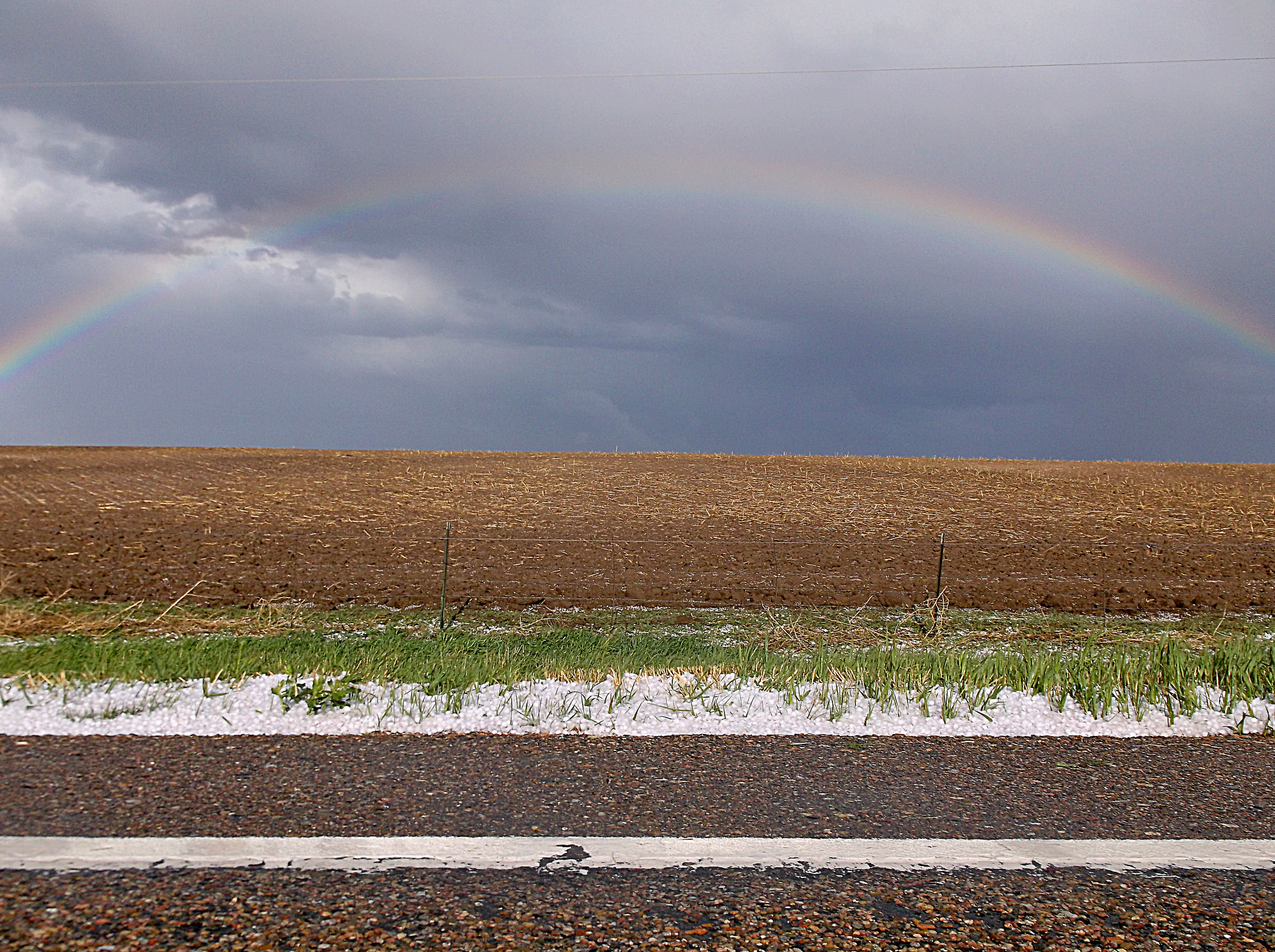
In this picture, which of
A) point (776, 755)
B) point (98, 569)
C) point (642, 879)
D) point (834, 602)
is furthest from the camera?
point (98, 569)

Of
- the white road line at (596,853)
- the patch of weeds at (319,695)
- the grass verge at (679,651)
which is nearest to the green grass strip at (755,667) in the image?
the grass verge at (679,651)

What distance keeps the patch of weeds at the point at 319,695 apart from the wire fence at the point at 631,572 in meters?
7.86

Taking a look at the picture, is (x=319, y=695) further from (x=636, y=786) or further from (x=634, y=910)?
(x=634, y=910)

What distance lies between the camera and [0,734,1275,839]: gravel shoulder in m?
Result: 4.07

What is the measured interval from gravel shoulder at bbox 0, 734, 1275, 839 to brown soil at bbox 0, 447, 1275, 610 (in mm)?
7279

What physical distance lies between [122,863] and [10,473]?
4858 cm

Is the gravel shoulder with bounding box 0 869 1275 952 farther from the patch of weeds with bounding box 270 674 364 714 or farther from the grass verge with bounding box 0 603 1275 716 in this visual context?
the grass verge with bounding box 0 603 1275 716

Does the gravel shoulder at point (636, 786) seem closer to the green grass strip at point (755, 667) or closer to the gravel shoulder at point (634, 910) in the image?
the gravel shoulder at point (634, 910)

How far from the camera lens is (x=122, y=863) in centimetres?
362

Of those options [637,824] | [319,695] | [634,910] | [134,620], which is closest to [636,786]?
[637,824]

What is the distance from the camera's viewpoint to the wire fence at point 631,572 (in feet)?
47.1

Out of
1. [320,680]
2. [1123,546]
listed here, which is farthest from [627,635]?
[1123,546]

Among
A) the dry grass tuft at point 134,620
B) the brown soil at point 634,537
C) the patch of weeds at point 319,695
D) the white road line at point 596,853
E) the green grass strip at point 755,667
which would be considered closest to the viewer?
the white road line at point 596,853

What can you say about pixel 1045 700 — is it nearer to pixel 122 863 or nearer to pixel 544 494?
pixel 122 863
